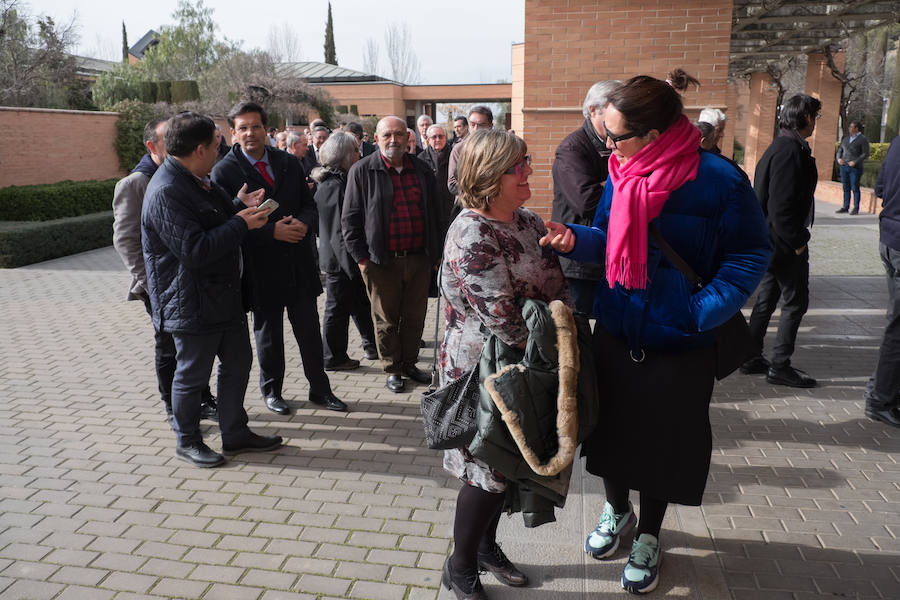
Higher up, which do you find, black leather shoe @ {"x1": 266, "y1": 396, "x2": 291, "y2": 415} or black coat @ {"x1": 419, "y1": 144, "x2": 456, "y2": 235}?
black coat @ {"x1": 419, "y1": 144, "x2": 456, "y2": 235}

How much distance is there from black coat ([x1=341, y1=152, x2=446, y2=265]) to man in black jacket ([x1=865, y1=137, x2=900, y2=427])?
309 centimetres

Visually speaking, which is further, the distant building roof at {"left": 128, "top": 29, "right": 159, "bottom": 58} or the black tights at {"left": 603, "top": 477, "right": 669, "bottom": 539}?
the distant building roof at {"left": 128, "top": 29, "right": 159, "bottom": 58}

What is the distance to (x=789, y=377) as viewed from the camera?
17.5 ft

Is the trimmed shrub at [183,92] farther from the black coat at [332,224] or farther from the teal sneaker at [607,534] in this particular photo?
the teal sneaker at [607,534]

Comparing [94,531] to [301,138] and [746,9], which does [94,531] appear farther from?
Answer: [746,9]

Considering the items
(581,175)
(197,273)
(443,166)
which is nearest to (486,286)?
(581,175)

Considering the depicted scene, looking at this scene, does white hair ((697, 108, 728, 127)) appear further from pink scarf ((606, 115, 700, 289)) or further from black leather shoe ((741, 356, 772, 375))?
pink scarf ((606, 115, 700, 289))

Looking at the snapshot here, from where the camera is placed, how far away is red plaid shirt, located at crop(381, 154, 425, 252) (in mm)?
5121

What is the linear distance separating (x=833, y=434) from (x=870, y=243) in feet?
29.6

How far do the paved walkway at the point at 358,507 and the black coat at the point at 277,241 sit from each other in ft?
3.03

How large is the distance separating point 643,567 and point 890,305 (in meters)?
2.92

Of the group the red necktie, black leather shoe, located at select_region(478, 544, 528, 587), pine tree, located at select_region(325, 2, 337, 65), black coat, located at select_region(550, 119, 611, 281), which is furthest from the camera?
pine tree, located at select_region(325, 2, 337, 65)

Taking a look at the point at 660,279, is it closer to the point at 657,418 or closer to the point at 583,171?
the point at 657,418

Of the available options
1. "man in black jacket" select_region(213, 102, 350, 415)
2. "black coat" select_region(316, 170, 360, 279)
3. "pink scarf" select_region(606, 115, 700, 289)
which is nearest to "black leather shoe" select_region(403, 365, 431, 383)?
"man in black jacket" select_region(213, 102, 350, 415)
